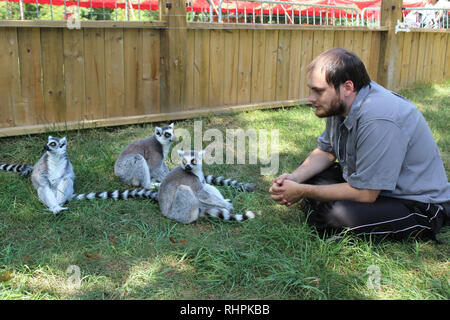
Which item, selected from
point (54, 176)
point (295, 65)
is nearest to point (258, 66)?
point (295, 65)

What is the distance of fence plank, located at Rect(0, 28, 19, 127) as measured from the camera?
15.2ft

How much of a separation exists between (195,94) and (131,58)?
3.39ft

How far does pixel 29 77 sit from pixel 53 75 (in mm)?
262

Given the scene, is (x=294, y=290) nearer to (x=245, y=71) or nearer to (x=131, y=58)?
(x=131, y=58)

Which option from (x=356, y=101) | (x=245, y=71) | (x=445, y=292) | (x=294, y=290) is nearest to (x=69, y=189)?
(x=294, y=290)

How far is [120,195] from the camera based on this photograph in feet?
12.6

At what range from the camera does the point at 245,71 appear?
6.50 metres

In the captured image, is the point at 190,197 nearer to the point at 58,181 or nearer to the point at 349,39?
the point at 58,181

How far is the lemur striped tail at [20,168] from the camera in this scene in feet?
13.8

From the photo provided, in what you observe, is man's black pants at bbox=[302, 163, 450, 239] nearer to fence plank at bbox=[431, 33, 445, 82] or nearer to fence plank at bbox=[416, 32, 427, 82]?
fence plank at bbox=[416, 32, 427, 82]

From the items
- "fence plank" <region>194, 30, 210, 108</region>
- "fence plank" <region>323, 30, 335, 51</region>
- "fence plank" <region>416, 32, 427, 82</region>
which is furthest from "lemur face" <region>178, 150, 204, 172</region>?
"fence plank" <region>416, 32, 427, 82</region>

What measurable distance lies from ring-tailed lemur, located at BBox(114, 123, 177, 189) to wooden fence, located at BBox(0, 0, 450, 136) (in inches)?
46.5

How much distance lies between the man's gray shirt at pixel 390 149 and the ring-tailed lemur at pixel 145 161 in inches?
77.8

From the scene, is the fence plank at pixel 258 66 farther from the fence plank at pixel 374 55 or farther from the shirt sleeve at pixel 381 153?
the shirt sleeve at pixel 381 153
